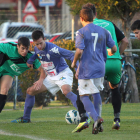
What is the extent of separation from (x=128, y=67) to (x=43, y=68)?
15.0 feet

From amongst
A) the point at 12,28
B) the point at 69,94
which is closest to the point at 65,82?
the point at 69,94

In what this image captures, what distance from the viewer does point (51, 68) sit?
7625 millimetres

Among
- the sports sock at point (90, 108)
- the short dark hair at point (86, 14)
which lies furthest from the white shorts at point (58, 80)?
the short dark hair at point (86, 14)

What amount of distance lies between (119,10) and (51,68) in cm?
429

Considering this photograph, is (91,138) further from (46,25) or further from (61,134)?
(46,25)

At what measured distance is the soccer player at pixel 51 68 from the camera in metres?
7.34

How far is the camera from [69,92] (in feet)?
24.6

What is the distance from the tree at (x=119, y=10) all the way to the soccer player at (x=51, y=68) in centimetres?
379

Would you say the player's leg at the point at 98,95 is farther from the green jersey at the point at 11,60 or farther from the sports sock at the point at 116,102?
the green jersey at the point at 11,60

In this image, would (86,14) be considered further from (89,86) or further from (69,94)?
(69,94)

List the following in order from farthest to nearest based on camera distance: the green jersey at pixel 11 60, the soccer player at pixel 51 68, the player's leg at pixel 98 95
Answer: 1. the soccer player at pixel 51 68
2. the green jersey at pixel 11 60
3. the player's leg at pixel 98 95

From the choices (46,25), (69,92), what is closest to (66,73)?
(69,92)

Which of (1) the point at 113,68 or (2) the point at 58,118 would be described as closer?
(1) the point at 113,68

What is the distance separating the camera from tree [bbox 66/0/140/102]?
10985 mm
